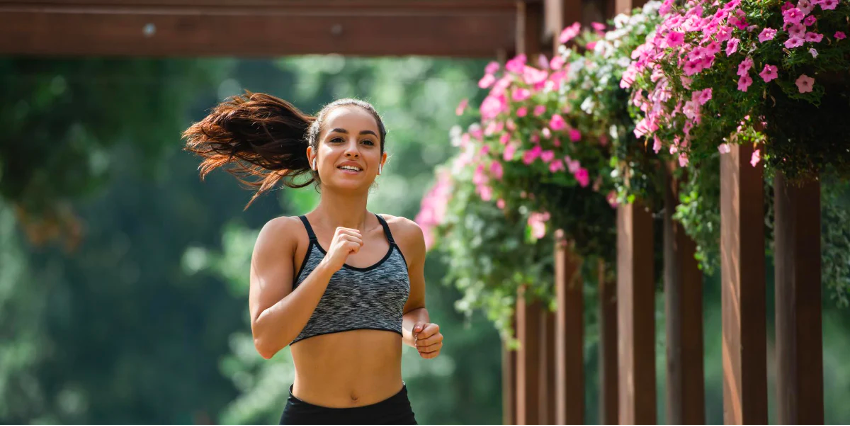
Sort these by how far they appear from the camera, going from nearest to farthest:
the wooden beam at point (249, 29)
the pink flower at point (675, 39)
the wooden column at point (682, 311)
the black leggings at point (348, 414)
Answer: the black leggings at point (348, 414) < the pink flower at point (675, 39) < the wooden column at point (682, 311) < the wooden beam at point (249, 29)

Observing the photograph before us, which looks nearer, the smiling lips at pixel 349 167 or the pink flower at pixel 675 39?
the smiling lips at pixel 349 167

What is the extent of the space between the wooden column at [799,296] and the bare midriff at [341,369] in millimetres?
1483

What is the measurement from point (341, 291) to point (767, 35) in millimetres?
1134

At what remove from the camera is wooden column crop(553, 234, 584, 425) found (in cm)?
493

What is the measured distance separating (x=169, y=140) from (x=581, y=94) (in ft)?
30.7

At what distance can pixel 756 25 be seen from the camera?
245 centimetres

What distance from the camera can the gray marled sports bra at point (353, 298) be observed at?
223cm

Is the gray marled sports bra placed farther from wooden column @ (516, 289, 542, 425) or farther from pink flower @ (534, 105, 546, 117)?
wooden column @ (516, 289, 542, 425)

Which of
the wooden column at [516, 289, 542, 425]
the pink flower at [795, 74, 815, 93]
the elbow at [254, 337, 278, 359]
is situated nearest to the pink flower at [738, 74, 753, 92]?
the pink flower at [795, 74, 815, 93]

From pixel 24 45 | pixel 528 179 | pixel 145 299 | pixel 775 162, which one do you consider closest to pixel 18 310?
pixel 145 299

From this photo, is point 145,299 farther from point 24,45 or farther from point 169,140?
point 24,45

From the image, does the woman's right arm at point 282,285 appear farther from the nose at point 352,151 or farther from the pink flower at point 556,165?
the pink flower at point 556,165

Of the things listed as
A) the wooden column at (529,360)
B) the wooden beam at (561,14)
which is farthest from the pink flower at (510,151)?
the wooden column at (529,360)

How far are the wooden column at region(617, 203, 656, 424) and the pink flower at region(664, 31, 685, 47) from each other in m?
1.43
